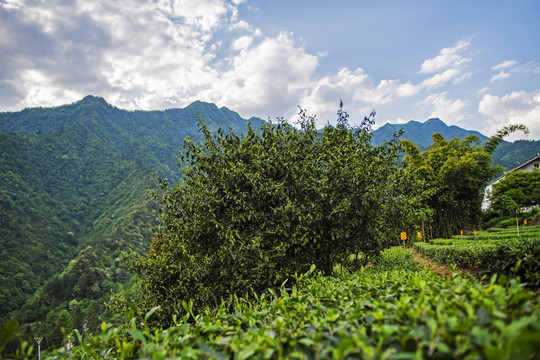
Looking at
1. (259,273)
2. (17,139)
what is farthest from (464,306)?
(17,139)

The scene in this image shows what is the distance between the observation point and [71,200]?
9794 cm

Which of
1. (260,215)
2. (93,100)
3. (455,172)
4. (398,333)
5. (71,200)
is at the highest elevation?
(93,100)

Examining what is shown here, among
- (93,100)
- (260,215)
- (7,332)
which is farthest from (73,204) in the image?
(7,332)

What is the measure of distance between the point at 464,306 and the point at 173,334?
1514 millimetres

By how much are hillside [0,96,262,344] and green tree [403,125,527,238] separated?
1970 centimetres

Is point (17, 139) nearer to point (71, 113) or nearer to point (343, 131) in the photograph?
point (71, 113)

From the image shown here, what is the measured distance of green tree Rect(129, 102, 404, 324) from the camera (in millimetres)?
5062

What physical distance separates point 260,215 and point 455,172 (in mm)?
25588

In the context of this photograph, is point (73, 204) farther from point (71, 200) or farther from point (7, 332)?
point (7, 332)

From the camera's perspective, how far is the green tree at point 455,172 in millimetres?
24453

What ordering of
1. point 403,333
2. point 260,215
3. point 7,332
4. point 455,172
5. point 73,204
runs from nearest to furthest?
point 403,333 → point 7,332 → point 260,215 → point 455,172 → point 73,204

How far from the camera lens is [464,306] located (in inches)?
46.7

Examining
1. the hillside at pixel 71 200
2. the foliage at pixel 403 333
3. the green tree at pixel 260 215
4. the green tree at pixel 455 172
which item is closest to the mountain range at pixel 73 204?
the hillside at pixel 71 200

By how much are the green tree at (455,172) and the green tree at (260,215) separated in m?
20.4
